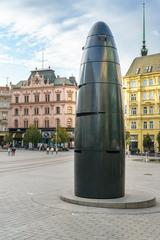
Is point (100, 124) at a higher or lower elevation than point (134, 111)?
lower

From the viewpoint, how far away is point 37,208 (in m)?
10.5

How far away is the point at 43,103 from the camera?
9581 centimetres

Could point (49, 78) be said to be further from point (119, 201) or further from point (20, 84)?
point (119, 201)

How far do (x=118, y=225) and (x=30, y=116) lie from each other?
90.6m

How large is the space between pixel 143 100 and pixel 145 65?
8063 millimetres

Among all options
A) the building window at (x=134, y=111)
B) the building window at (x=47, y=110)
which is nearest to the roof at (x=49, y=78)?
the building window at (x=47, y=110)

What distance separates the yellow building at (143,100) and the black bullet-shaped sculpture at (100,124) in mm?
60459

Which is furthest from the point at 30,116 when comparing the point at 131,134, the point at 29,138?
the point at 131,134

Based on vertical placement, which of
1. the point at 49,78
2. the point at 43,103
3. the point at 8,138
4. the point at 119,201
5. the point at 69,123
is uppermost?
the point at 49,78

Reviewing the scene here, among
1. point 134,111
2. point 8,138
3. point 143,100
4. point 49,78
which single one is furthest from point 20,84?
point 143,100

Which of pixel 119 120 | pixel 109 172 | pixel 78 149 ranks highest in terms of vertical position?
pixel 119 120

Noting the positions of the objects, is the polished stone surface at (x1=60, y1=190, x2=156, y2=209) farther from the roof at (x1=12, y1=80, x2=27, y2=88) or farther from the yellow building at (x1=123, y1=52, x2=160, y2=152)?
the roof at (x1=12, y1=80, x2=27, y2=88)

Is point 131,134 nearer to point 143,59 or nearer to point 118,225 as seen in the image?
point 143,59

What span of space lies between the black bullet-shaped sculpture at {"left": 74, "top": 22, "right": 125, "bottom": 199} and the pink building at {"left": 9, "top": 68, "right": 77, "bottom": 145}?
253ft
